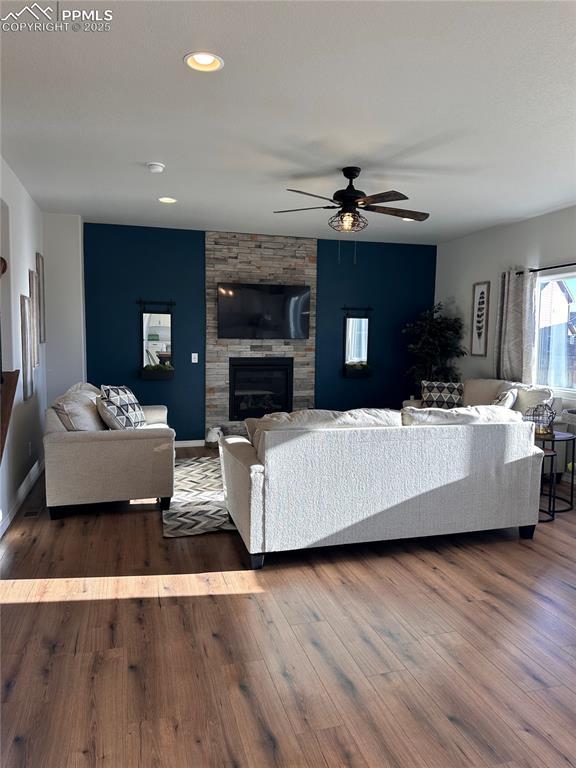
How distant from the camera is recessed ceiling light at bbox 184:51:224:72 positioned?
253 centimetres

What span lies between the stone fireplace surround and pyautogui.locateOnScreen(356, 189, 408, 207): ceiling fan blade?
2.99 metres

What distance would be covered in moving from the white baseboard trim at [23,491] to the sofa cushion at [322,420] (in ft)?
6.30

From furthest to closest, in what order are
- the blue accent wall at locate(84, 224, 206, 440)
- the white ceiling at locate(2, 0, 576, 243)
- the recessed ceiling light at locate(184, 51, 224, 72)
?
the blue accent wall at locate(84, 224, 206, 440)
the recessed ceiling light at locate(184, 51, 224, 72)
the white ceiling at locate(2, 0, 576, 243)

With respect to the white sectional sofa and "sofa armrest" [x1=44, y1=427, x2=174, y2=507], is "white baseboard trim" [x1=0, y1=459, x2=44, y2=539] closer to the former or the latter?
"sofa armrest" [x1=44, y1=427, x2=174, y2=507]

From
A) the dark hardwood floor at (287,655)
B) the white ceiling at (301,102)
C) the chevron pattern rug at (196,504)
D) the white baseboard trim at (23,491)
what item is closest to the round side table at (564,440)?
the dark hardwood floor at (287,655)

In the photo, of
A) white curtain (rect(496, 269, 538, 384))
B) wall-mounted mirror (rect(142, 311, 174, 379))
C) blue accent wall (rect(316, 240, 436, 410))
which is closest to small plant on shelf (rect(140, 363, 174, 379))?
wall-mounted mirror (rect(142, 311, 174, 379))

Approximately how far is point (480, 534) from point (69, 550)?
9.43 ft

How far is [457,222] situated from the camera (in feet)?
20.4

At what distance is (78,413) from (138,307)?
2.81m

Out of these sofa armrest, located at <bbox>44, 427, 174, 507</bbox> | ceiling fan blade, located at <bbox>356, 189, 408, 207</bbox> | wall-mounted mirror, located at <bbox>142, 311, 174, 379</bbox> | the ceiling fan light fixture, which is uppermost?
ceiling fan blade, located at <bbox>356, 189, 408, 207</bbox>

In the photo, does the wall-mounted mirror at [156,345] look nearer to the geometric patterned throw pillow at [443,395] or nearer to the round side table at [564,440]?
the geometric patterned throw pillow at [443,395]

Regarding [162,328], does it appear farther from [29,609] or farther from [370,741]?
[370,741]

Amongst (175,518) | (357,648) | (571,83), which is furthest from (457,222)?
(357,648)

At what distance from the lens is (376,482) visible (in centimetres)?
339
